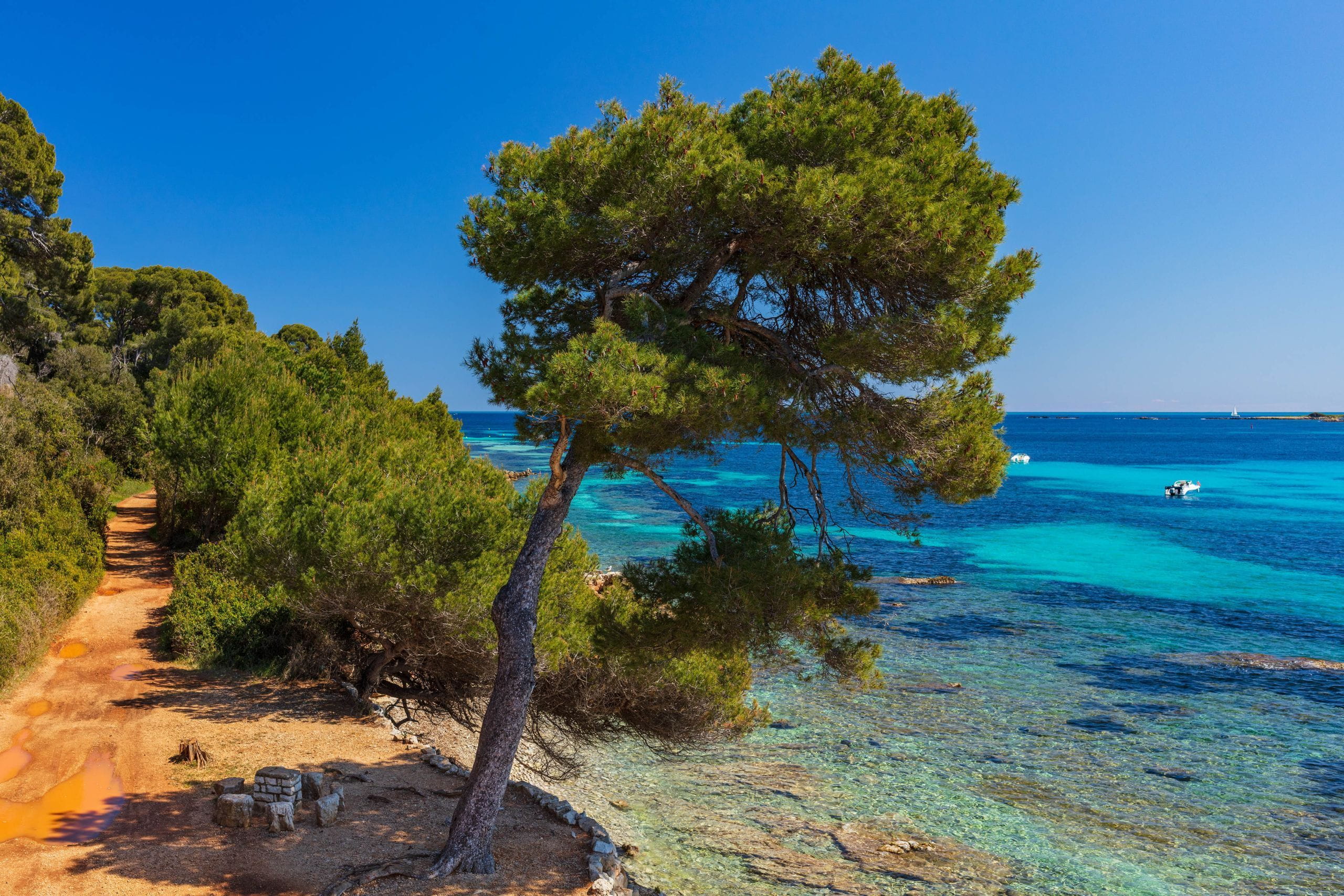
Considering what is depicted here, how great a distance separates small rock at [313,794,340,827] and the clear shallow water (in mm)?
4112

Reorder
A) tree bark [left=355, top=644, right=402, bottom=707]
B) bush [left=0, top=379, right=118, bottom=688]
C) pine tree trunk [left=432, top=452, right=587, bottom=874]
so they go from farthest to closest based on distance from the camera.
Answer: bush [left=0, top=379, right=118, bottom=688], tree bark [left=355, top=644, right=402, bottom=707], pine tree trunk [left=432, top=452, right=587, bottom=874]

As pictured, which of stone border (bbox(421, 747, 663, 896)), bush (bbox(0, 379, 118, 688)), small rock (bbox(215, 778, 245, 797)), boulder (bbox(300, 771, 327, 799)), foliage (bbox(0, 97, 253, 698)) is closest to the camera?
stone border (bbox(421, 747, 663, 896))

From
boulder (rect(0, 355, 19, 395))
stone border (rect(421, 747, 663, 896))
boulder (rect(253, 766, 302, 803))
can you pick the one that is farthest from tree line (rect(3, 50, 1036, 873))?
boulder (rect(0, 355, 19, 395))

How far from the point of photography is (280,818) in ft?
26.4

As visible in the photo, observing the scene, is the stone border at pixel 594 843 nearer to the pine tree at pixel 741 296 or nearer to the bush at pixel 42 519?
the pine tree at pixel 741 296

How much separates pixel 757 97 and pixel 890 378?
309 centimetres

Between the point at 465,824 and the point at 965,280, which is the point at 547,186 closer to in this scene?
the point at 965,280

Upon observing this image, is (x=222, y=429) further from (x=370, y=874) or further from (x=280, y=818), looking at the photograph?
(x=370, y=874)

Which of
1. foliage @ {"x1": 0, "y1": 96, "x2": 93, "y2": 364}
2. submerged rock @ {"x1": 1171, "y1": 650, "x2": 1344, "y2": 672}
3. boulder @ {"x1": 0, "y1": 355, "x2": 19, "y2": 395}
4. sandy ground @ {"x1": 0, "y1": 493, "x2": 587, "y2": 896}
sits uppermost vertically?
foliage @ {"x1": 0, "y1": 96, "x2": 93, "y2": 364}

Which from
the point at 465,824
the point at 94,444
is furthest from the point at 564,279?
the point at 94,444

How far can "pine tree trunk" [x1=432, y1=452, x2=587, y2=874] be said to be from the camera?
6.87 m

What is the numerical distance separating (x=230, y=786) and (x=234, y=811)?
58 centimetres

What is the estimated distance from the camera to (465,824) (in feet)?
23.3

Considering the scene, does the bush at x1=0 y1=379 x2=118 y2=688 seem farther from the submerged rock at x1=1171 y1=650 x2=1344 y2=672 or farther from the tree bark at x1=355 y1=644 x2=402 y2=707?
the submerged rock at x1=1171 y1=650 x2=1344 y2=672
